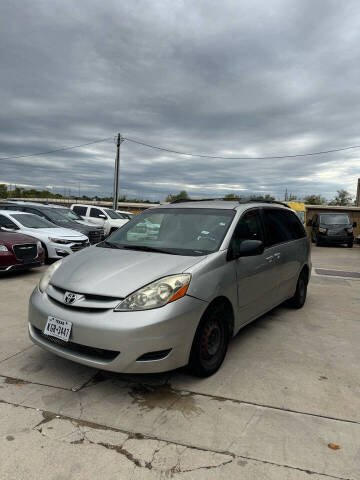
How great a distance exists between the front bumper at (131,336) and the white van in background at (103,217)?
43.9 ft

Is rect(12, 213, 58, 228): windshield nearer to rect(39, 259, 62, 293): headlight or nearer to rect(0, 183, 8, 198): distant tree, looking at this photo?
rect(39, 259, 62, 293): headlight

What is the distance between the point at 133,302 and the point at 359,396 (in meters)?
2.04

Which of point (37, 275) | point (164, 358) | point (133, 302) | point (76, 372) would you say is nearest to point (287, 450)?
point (164, 358)

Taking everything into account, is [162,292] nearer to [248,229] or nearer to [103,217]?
[248,229]

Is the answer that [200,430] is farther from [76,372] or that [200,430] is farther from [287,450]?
[76,372]

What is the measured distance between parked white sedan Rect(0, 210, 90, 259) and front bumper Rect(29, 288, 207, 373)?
6485mm

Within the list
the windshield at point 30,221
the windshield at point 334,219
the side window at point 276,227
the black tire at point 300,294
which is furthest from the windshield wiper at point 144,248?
the windshield at point 334,219

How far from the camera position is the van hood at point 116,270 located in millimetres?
2840

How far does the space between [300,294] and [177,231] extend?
2.73 metres

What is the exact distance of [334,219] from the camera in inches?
728

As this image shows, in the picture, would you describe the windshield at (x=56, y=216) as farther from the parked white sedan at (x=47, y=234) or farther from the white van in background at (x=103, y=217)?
the white van in background at (x=103, y=217)

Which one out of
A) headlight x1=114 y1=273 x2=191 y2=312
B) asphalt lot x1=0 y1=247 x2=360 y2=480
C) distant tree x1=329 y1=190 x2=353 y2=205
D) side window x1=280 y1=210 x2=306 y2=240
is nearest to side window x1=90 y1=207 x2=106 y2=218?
side window x1=280 y1=210 x2=306 y2=240

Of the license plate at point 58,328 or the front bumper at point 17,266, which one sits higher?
the license plate at point 58,328

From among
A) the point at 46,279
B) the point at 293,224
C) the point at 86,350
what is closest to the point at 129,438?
the point at 86,350
